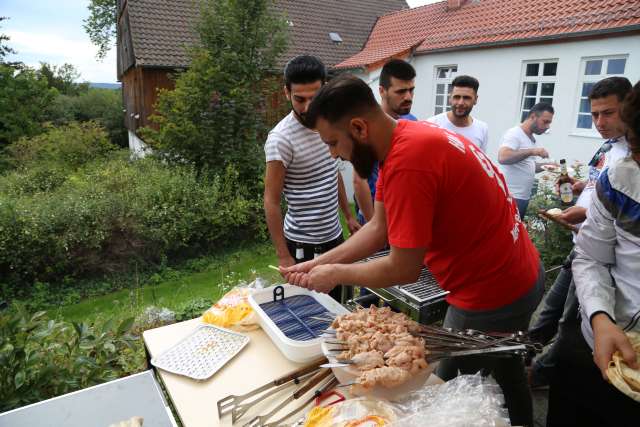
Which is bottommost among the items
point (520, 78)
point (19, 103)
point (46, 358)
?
point (46, 358)

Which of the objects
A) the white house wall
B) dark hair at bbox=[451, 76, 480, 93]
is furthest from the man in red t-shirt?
the white house wall

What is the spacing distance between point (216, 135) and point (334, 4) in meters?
11.9

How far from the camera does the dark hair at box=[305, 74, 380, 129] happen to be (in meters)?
1.45

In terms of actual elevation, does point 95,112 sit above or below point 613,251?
above

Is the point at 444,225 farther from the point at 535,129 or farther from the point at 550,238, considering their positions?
the point at 550,238

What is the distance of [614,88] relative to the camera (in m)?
2.56

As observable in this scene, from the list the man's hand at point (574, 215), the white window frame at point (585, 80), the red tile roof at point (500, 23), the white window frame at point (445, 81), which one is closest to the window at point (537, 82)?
the white window frame at point (585, 80)

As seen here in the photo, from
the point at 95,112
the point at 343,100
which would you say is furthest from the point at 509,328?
the point at 95,112

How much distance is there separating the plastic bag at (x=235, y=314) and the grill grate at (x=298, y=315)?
0.25 feet

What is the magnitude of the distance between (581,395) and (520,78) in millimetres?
9141

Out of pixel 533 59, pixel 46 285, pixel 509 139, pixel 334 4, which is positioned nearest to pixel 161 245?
pixel 46 285

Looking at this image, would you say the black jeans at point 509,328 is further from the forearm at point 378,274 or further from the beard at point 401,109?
the beard at point 401,109

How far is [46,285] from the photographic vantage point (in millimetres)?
5707

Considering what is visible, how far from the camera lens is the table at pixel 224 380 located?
133cm
